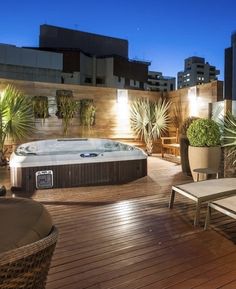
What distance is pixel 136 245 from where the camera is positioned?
2488mm

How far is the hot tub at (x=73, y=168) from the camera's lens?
4.37m

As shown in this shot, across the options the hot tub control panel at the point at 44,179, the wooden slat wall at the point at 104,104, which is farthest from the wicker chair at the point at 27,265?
the wooden slat wall at the point at 104,104

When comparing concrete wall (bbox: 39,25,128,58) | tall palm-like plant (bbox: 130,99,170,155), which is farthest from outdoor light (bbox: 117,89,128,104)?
concrete wall (bbox: 39,25,128,58)

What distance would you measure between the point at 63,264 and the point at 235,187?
206 centimetres

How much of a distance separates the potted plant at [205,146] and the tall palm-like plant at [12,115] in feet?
12.1

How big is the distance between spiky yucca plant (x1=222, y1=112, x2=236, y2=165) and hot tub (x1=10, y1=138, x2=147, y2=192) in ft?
4.73

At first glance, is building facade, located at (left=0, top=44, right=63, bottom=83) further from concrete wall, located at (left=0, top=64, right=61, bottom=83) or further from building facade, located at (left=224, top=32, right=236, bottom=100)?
building facade, located at (left=224, top=32, right=236, bottom=100)

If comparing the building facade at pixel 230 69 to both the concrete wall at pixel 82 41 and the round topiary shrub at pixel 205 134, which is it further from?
the round topiary shrub at pixel 205 134

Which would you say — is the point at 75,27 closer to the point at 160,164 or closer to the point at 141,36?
the point at 141,36

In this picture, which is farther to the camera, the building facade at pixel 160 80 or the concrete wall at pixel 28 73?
the building facade at pixel 160 80

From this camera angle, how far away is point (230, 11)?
13.9 metres

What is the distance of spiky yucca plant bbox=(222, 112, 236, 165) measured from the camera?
4.47m

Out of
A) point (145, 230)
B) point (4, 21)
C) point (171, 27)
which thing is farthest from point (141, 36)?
point (145, 230)

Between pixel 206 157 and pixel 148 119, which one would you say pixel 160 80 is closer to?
pixel 148 119
